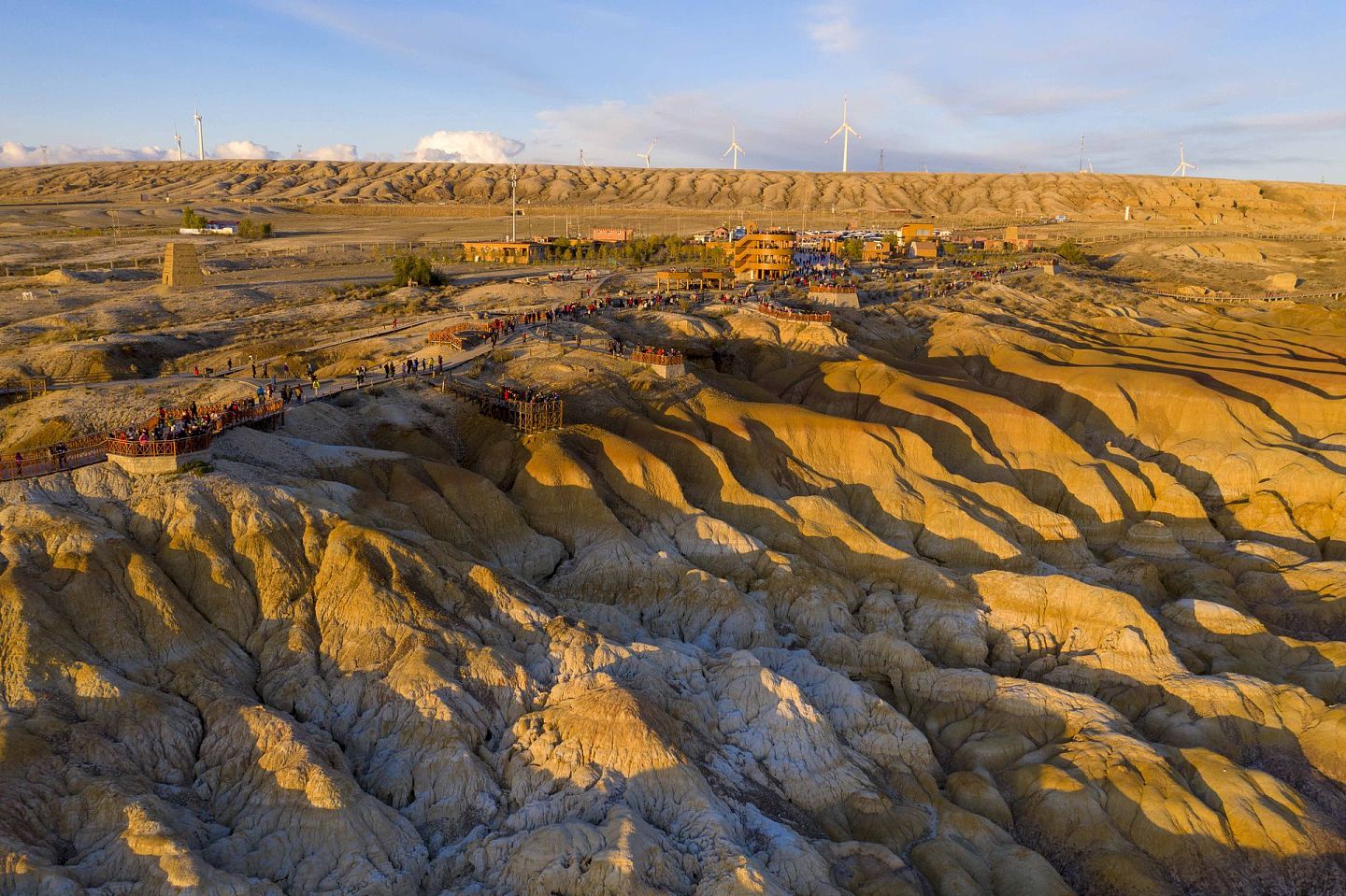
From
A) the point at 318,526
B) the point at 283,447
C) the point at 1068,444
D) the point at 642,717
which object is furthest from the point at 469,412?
the point at 1068,444

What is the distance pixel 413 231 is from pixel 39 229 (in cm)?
5210

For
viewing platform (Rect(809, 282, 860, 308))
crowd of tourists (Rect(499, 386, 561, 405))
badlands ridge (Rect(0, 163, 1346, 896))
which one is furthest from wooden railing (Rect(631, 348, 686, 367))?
viewing platform (Rect(809, 282, 860, 308))

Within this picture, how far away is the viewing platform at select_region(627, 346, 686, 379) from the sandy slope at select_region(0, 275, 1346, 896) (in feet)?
9.30

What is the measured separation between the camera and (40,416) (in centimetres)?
3862

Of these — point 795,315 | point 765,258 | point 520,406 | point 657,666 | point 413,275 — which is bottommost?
point 657,666

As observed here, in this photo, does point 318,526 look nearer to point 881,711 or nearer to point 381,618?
point 381,618

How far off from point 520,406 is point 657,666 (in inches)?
736

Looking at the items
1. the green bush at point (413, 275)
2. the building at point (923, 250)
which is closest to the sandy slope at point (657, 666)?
the green bush at point (413, 275)

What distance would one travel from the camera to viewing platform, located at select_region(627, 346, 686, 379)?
54.0 meters

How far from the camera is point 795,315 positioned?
2813 inches

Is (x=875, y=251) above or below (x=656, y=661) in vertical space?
above

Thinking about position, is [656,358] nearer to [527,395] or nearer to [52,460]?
[527,395]

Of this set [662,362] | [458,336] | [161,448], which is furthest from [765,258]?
[161,448]

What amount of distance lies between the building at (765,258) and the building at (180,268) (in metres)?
50.0
